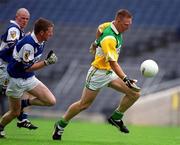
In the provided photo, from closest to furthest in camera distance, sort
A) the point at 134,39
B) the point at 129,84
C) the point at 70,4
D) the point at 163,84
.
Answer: the point at 129,84 → the point at 163,84 → the point at 134,39 → the point at 70,4

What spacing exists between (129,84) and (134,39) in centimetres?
2144

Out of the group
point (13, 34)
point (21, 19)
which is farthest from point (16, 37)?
point (21, 19)

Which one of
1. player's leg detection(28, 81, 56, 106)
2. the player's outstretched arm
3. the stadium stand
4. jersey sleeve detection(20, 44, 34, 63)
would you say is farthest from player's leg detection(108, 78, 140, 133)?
the stadium stand

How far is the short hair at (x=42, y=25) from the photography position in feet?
34.4

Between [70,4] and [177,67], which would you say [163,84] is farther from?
[70,4]

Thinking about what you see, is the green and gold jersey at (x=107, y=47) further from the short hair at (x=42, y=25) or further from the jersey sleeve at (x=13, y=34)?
the jersey sleeve at (x=13, y=34)

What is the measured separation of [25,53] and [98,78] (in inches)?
49.4

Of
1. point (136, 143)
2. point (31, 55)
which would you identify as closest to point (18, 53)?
point (31, 55)

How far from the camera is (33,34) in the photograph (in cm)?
1066

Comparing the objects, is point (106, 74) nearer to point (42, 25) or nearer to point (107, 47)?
point (107, 47)

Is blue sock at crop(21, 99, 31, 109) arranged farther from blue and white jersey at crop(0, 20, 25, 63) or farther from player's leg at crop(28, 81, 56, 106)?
blue and white jersey at crop(0, 20, 25, 63)

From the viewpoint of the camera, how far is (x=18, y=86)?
11.0 m

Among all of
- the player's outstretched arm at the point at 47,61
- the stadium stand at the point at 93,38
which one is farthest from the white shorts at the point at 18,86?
the stadium stand at the point at 93,38

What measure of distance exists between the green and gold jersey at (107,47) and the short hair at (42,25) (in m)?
0.86
